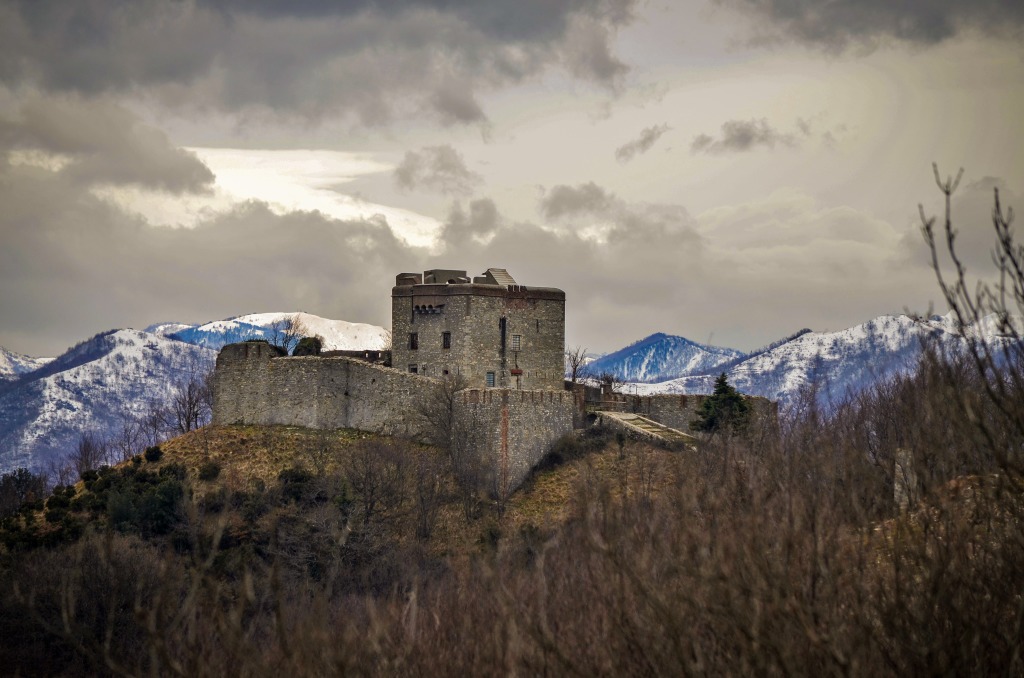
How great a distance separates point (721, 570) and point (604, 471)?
28946 mm

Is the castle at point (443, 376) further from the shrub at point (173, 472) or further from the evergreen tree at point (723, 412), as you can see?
the evergreen tree at point (723, 412)

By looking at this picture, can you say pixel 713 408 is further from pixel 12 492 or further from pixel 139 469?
pixel 12 492

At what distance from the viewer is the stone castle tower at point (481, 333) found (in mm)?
59312

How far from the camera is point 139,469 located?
57094 millimetres

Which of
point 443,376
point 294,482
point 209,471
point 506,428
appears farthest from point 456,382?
point 209,471

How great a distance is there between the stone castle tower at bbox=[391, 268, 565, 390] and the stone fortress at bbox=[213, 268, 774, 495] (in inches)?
1.7

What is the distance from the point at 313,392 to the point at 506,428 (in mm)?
9126

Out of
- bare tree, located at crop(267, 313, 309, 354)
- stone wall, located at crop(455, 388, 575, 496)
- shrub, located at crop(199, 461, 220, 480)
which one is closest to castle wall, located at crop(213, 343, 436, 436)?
bare tree, located at crop(267, 313, 309, 354)

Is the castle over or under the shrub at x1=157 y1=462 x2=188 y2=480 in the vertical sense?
over

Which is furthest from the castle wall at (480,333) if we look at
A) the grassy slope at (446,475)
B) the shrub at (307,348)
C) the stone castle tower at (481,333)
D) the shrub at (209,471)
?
the shrub at (209,471)

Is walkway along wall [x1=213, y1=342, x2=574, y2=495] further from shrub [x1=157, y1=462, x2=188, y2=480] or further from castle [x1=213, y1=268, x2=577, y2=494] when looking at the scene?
shrub [x1=157, y1=462, x2=188, y2=480]

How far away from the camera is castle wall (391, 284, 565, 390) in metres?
59.3

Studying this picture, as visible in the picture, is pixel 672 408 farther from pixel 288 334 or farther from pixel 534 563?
pixel 288 334

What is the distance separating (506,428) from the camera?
2106 inches
